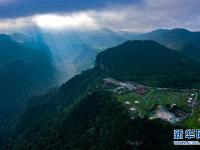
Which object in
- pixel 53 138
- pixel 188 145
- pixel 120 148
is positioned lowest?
pixel 53 138

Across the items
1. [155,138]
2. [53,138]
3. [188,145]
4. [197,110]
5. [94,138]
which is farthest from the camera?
[53,138]

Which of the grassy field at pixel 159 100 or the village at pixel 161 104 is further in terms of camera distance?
the village at pixel 161 104

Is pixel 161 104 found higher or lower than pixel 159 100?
higher

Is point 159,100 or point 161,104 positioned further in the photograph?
point 159,100

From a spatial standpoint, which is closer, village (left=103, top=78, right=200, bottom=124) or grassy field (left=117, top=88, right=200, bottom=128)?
grassy field (left=117, top=88, right=200, bottom=128)

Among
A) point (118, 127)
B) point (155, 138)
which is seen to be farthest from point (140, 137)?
point (118, 127)

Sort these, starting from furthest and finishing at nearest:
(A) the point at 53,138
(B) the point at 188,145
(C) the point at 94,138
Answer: (A) the point at 53,138
(C) the point at 94,138
(B) the point at 188,145

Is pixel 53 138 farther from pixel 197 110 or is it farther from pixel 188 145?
pixel 188 145

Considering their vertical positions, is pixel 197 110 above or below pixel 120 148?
above
